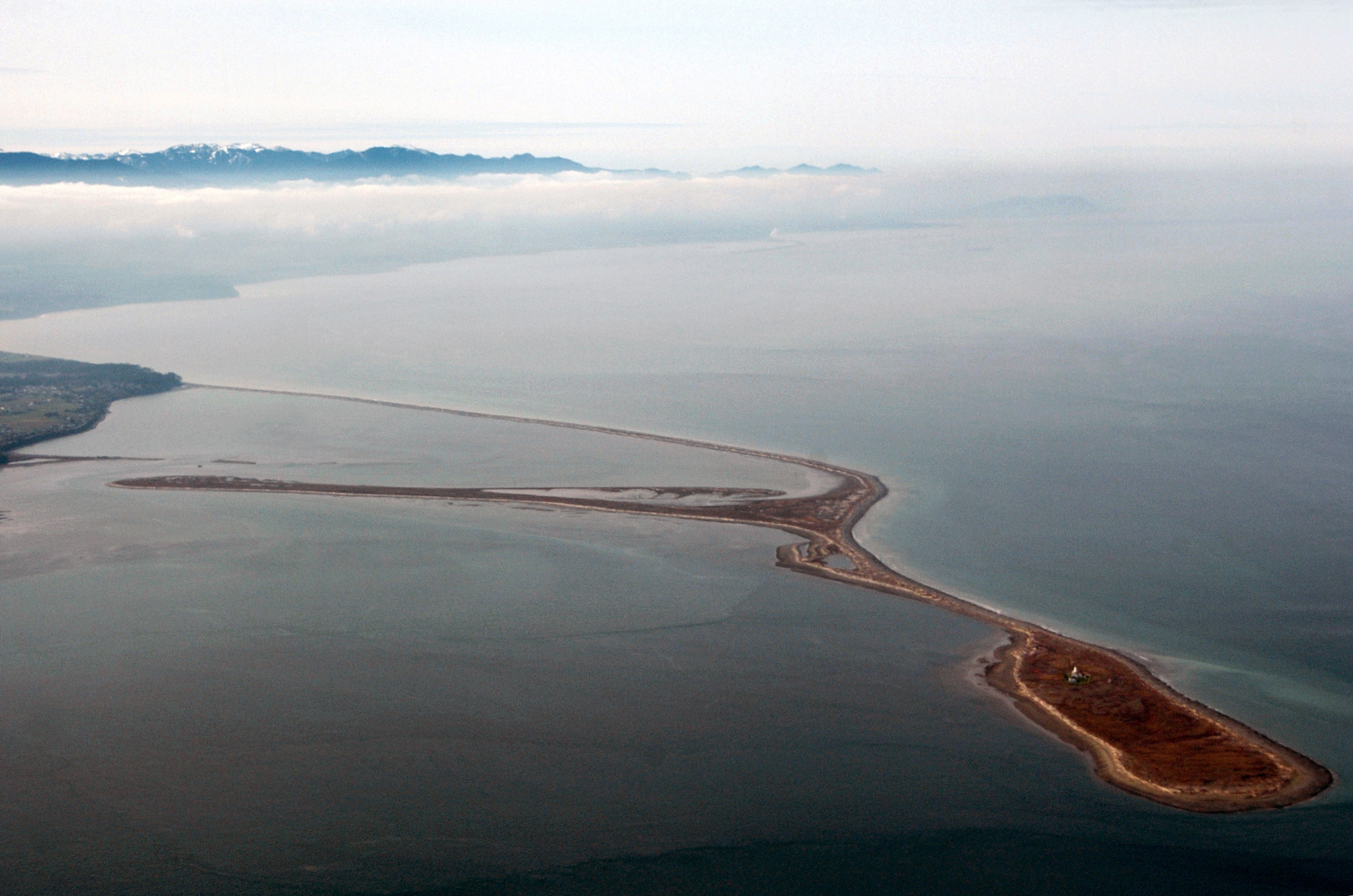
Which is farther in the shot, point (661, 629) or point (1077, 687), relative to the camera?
point (661, 629)

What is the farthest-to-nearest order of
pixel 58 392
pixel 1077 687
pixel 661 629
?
pixel 58 392, pixel 661 629, pixel 1077 687

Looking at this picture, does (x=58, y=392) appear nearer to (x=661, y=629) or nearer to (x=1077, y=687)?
(x=661, y=629)

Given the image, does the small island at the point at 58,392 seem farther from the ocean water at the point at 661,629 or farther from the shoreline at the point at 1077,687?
the shoreline at the point at 1077,687

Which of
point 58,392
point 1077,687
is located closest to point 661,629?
point 1077,687

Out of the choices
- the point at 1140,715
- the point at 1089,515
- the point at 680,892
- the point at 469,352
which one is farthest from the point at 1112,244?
the point at 680,892

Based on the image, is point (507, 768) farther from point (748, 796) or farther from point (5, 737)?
point (5, 737)

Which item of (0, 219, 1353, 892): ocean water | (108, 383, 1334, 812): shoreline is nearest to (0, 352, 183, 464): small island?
(0, 219, 1353, 892): ocean water
